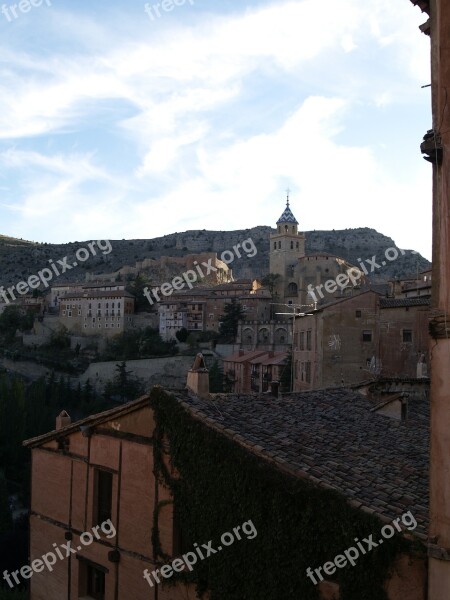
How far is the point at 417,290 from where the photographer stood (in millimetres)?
36406

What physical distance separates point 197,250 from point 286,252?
190ft

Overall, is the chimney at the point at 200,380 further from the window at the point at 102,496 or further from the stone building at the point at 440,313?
the stone building at the point at 440,313

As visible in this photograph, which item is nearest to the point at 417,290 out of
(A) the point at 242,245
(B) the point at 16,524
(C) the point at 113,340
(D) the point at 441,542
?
(B) the point at 16,524

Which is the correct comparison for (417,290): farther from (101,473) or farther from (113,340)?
(113,340)

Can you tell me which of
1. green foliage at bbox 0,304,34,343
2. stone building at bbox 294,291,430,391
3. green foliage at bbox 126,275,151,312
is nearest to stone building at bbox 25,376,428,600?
stone building at bbox 294,291,430,391

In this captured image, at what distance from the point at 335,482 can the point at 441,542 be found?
6.02 feet

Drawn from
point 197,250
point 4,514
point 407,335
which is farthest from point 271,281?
point 197,250

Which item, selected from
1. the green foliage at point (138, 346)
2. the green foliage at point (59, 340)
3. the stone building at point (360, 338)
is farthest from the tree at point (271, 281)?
the stone building at point (360, 338)

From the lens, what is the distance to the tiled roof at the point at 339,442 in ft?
24.8

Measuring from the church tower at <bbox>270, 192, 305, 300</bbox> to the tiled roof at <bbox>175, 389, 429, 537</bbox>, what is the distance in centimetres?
7234

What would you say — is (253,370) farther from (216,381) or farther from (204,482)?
(204,482)

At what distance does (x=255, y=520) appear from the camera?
313 inches

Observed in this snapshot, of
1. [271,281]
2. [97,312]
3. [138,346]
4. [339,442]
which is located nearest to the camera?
[339,442]

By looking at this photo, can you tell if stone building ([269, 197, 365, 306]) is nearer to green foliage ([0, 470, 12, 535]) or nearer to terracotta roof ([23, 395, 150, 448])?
green foliage ([0, 470, 12, 535])
